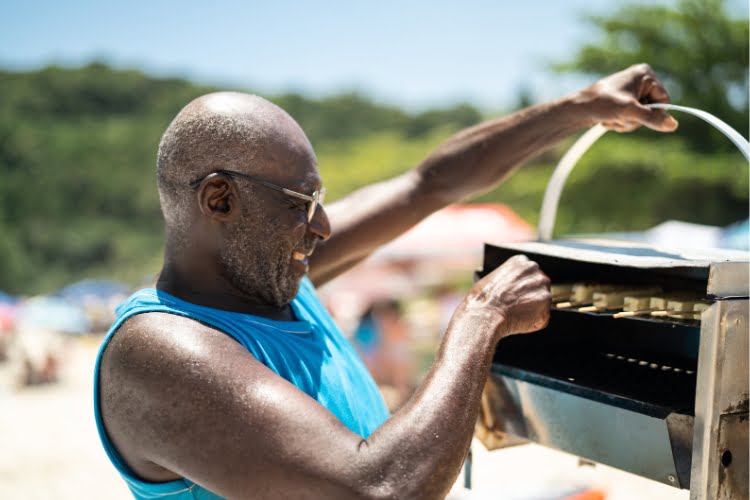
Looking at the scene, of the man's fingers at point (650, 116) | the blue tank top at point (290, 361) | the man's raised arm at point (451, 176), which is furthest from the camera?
the man's raised arm at point (451, 176)

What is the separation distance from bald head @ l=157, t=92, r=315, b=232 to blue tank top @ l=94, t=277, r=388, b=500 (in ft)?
0.84

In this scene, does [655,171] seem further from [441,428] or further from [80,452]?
[441,428]

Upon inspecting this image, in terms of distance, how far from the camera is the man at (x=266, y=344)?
1.26m

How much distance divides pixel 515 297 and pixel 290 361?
1.63 ft

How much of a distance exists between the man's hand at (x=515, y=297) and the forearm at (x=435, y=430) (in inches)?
4.1

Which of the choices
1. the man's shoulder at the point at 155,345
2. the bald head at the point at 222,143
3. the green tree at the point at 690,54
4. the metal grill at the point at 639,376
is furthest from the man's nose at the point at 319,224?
the green tree at the point at 690,54

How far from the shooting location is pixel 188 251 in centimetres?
165

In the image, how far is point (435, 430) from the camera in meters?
1.28

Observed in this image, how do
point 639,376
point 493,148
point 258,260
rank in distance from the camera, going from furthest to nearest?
point 493,148, point 639,376, point 258,260

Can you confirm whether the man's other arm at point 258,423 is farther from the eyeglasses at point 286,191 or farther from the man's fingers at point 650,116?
the man's fingers at point 650,116

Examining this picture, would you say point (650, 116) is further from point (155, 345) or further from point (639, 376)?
point (155, 345)

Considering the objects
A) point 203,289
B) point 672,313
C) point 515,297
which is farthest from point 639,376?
point 203,289

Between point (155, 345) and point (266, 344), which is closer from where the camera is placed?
point (155, 345)

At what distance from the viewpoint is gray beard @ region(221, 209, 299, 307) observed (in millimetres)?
1615
